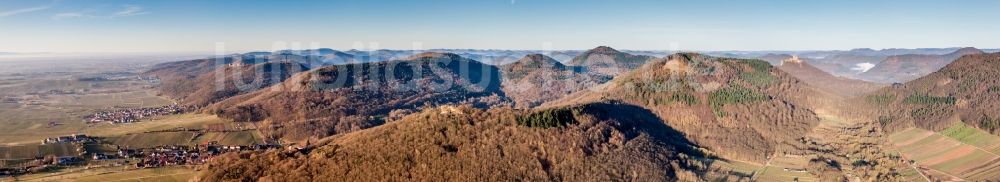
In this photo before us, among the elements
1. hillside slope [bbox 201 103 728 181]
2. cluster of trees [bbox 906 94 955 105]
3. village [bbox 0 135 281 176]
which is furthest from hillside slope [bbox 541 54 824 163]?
village [bbox 0 135 281 176]

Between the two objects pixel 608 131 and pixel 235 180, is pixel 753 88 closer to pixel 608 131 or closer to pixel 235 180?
pixel 608 131

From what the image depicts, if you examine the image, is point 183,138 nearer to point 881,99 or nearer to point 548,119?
point 548,119

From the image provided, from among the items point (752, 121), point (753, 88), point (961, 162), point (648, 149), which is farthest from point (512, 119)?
point (753, 88)

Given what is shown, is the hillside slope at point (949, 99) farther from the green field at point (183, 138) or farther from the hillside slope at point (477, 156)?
the green field at point (183, 138)

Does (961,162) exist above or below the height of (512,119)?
below

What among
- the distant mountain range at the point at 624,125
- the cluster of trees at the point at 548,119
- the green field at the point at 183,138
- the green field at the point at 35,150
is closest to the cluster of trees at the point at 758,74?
the distant mountain range at the point at 624,125
